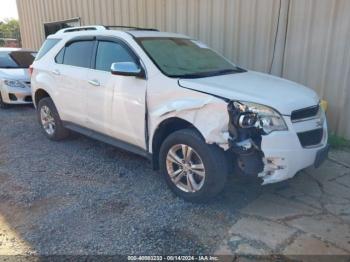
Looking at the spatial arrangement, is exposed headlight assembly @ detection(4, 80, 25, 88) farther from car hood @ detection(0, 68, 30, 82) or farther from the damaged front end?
the damaged front end

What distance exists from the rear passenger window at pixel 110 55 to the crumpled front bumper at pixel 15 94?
4502 mm

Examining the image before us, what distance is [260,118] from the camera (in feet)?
9.95

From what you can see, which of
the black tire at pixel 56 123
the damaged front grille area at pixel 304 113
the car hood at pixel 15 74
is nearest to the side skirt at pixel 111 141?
the black tire at pixel 56 123

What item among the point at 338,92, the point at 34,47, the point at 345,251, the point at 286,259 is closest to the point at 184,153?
the point at 286,259

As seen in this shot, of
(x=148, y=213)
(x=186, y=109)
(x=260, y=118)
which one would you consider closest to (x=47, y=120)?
(x=148, y=213)

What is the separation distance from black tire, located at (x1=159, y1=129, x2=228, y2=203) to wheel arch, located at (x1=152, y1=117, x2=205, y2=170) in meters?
0.12

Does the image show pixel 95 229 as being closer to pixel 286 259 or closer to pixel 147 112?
pixel 147 112

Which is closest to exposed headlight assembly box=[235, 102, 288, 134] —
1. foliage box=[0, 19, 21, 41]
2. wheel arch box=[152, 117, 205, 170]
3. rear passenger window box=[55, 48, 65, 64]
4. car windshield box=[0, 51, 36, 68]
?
wheel arch box=[152, 117, 205, 170]

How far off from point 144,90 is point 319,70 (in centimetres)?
310

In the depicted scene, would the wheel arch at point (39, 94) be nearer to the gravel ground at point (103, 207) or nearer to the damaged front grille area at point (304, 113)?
the gravel ground at point (103, 207)

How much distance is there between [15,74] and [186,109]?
20.9ft

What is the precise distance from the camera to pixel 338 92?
202 inches

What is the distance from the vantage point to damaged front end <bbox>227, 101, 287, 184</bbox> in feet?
9.78

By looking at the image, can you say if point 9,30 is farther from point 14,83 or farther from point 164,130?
point 164,130
